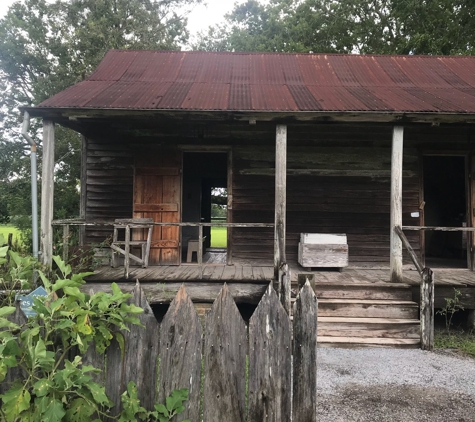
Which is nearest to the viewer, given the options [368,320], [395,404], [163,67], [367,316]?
[395,404]

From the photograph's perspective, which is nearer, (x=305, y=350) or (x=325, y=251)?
(x=305, y=350)

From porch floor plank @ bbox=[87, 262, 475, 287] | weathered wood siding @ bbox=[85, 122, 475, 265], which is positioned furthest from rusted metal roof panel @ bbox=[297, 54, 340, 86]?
porch floor plank @ bbox=[87, 262, 475, 287]

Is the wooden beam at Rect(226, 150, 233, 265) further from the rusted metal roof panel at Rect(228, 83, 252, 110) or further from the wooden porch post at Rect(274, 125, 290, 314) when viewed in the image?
the wooden porch post at Rect(274, 125, 290, 314)

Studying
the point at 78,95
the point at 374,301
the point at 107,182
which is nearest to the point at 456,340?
the point at 374,301

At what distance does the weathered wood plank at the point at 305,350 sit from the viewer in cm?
202

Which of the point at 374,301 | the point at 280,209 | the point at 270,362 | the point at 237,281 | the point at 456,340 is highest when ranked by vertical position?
the point at 280,209

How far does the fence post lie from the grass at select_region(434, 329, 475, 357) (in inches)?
9.2

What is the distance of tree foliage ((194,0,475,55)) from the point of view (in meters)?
16.8

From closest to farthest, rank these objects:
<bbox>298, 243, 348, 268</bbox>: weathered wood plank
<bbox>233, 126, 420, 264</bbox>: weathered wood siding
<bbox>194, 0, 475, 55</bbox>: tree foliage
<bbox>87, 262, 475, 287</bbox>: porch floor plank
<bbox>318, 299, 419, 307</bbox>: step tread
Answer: <bbox>318, 299, 419, 307</bbox>: step tread, <bbox>87, 262, 475, 287</bbox>: porch floor plank, <bbox>298, 243, 348, 268</bbox>: weathered wood plank, <bbox>233, 126, 420, 264</bbox>: weathered wood siding, <bbox>194, 0, 475, 55</bbox>: tree foliage

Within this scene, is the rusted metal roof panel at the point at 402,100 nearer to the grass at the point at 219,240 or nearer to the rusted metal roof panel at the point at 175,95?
the rusted metal roof panel at the point at 175,95

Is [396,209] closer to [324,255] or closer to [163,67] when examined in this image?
Answer: [324,255]

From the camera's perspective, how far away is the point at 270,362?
2.01 m

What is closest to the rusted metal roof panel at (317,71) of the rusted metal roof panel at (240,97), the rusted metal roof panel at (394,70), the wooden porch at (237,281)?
the rusted metal roof panel at (394,70)

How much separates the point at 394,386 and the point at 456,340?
6.73 ft
